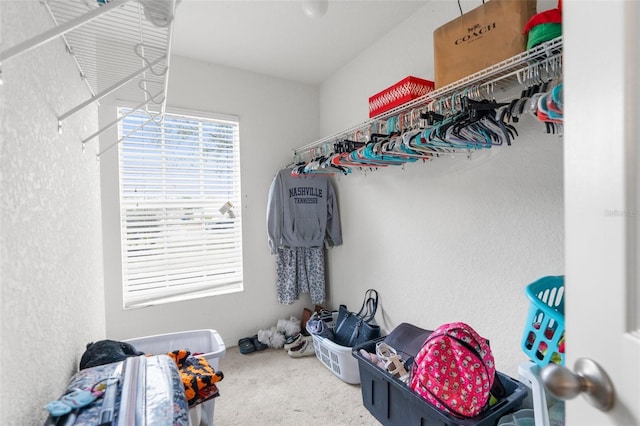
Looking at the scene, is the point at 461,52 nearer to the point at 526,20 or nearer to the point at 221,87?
the point at 526,20

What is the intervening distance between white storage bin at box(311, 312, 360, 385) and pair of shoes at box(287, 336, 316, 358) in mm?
298

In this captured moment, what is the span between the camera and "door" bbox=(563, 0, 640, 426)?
0.40 m

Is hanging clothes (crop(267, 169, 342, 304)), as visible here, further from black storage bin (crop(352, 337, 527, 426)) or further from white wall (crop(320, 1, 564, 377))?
black storage bin (crop(352, 337, 527, 426))

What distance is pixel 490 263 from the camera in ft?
5.24

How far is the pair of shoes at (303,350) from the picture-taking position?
7.94 ft

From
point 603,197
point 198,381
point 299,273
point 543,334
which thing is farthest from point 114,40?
point 299,273

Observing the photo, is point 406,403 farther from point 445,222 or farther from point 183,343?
point 183,343

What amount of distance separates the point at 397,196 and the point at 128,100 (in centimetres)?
217

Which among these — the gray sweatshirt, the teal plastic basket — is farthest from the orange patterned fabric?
the gray sweatshirt

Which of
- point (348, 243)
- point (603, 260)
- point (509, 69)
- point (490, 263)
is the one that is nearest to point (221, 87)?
point (348, 243)

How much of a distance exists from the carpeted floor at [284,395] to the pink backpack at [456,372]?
696 millimetres

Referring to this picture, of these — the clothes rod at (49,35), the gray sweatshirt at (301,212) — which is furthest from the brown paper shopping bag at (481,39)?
the gray sweatshirt at (301,212)

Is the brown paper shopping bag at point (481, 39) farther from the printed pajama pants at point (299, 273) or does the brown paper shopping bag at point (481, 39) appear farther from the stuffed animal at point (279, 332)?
the stuffed animal at point (279, 332)

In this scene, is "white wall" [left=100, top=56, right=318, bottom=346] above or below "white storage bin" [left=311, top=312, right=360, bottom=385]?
above
